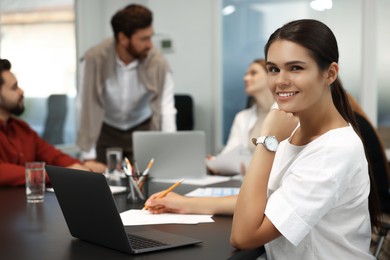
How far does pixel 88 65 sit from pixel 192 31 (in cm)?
183

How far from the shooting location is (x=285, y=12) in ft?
15.8

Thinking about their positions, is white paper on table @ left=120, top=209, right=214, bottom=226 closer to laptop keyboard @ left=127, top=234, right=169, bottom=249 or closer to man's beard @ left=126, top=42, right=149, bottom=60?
laptop keyboard @ left=127, top=234, right=169, bottom=249

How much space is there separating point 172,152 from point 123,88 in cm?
118

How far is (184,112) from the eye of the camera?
15.6 ft

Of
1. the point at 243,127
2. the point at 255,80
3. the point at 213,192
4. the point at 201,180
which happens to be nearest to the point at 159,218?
the point at 213,192

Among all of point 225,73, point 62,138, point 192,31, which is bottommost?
point 62,138

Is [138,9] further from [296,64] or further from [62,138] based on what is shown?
[296,64]

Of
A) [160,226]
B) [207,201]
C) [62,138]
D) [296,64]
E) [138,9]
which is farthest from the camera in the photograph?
[62,138]

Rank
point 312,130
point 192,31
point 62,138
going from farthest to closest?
point 192,31 → point 62,138 → point 312,130

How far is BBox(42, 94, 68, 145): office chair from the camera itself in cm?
451

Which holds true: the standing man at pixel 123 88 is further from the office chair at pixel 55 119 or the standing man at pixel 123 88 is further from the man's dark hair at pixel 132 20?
the office chair at pixel 55 119

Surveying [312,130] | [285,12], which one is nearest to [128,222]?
[312,130]

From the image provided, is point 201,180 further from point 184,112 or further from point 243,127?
A: point 184,112

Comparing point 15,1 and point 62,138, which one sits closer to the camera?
point 15,1
